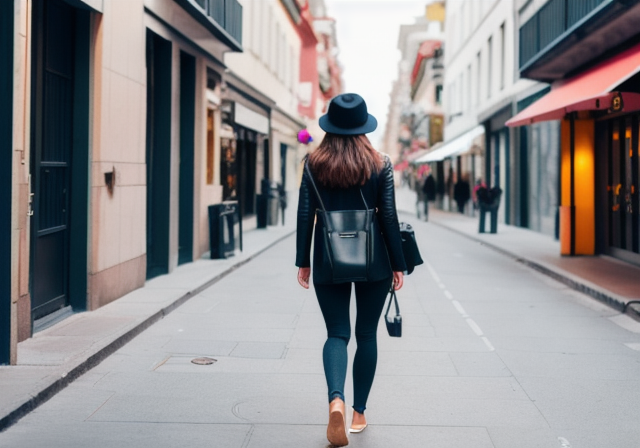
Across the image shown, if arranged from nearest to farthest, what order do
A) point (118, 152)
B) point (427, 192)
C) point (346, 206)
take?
point (346, 206), point (118, 152), point (427, 192)

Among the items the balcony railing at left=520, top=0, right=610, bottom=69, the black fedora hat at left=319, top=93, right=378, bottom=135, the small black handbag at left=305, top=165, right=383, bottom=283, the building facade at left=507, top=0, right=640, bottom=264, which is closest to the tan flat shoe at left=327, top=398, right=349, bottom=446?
the small black handbag at left=305, top=165, right=383, bottom=283

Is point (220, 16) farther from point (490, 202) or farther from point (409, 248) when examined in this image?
point (409, 248)

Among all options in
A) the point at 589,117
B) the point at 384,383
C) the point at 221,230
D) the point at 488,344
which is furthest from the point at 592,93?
the point at 384,383

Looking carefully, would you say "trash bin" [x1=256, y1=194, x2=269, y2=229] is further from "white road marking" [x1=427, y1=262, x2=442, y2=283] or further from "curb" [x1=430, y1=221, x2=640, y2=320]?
"white road marking" [x1=427, y1=262, x2=442, y2=283]

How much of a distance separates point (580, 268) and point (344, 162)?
1095cm

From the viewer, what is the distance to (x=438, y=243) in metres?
23.0

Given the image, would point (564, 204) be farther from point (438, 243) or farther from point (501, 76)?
point (501, 76)

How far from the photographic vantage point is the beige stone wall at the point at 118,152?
1024 centimetres

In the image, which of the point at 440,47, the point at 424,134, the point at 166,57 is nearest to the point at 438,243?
the point at 166,57

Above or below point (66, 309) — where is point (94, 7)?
above

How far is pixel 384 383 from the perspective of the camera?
6.86 metres

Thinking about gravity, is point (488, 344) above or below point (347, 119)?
below

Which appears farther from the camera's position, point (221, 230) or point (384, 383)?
point (221, 230)

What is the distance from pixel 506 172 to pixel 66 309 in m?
22.9
